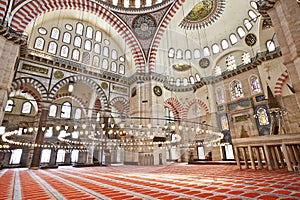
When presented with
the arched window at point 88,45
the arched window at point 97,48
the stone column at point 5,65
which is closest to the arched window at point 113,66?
the arched window at point 97,48

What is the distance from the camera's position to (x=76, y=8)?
1129cm

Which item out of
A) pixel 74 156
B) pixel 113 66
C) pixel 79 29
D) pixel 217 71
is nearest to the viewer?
pixel 79 29

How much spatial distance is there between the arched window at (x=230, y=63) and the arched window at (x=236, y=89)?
1.30 m

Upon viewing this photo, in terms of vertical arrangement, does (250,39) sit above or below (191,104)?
above

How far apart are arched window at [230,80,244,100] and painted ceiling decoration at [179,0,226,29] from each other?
5920 millimetres

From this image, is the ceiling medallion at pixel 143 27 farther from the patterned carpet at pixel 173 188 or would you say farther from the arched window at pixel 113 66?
the patterned carpet at pixel 173 188

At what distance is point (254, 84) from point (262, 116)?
252 cm

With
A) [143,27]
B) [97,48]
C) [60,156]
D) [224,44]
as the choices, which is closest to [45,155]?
[60,156]

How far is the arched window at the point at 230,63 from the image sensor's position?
14.2 meters

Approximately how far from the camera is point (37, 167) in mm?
9891

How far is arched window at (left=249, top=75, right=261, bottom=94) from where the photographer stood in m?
→ 12.2

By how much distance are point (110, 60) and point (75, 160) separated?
37.5 ft

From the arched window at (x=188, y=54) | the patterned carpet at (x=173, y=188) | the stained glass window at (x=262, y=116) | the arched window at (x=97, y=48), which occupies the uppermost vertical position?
the arched window at (x=188, y=54)

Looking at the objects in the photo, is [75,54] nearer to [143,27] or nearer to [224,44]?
[143,27]
